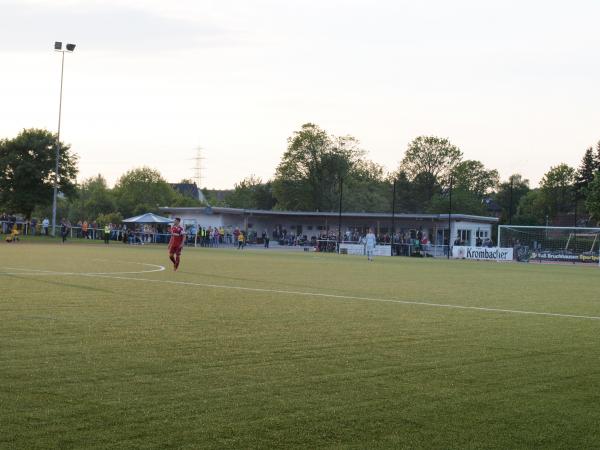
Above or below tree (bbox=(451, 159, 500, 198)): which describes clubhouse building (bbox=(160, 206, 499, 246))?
below

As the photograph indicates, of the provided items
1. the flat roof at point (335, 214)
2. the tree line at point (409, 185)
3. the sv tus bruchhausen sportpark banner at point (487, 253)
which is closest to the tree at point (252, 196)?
the tree line at point (409, 185)

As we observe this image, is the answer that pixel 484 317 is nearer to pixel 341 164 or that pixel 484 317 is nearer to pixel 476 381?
pixel 476 381

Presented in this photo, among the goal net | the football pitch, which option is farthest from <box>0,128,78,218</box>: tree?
the football pitch

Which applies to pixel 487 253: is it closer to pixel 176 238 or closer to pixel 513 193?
pixel 176 238

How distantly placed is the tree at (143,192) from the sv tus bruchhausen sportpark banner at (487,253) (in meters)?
69.7

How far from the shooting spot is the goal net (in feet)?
185

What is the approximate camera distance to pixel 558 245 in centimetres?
5822

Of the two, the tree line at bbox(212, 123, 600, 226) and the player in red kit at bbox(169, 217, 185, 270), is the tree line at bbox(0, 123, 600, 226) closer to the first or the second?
the tree line at bbox(212, 123, 600, 226)

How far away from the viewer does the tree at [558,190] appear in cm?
12650

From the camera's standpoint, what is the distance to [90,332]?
1026 centimetres

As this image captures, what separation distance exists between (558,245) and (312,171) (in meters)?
62.0

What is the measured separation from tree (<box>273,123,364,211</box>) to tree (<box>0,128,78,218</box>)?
148ft

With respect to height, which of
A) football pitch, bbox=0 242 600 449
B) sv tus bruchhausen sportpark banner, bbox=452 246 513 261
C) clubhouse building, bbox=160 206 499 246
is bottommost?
football pitch, bbox=0 242 600 449

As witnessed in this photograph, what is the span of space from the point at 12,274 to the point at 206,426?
1671 cm
